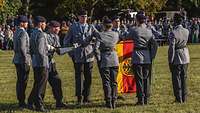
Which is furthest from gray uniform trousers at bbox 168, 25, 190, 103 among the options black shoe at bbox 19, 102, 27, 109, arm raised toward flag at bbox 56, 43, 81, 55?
black shoe at bbox 19, 102, 27, 109

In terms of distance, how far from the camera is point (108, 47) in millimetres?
13156

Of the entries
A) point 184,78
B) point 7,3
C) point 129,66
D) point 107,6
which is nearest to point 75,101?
point 129,66

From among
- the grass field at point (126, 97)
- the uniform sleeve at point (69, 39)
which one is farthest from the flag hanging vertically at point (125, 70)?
the uniform sleeve at point (69, 39)

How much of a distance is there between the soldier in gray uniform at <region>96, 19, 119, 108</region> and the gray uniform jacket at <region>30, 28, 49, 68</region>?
1.24 m

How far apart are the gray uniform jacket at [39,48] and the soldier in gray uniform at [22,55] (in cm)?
35

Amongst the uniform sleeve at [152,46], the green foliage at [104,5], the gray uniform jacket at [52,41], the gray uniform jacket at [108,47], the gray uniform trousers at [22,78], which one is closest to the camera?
the gray uniform jacket at [52,41]

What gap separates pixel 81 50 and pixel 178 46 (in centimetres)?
218

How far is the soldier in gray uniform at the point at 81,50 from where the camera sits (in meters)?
A: 13.7

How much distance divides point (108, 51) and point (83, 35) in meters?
0.83

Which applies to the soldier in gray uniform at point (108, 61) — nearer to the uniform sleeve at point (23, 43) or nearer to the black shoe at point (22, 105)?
the uniform sleeve at point (23, 43)

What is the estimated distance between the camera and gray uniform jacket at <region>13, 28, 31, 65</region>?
42.7 feet

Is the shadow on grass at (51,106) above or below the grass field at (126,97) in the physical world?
above

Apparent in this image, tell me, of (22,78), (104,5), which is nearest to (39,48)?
(22,78)

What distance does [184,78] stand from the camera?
13.8m
